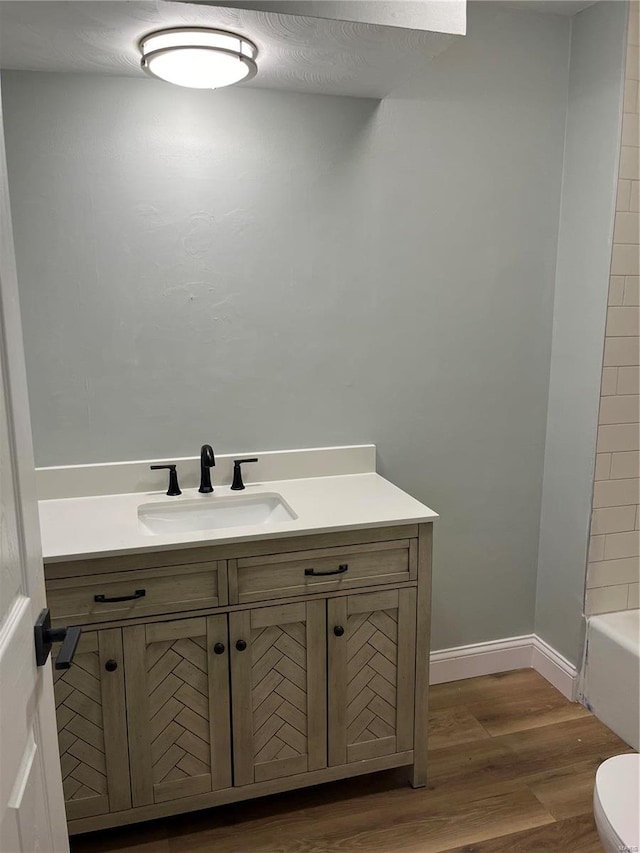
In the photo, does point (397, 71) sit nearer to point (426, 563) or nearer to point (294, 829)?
point (426, 563)

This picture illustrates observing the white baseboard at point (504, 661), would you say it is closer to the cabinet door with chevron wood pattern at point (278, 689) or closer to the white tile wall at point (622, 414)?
the white tile wall at point (622, 414)

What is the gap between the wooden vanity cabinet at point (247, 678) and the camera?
191 centimetres

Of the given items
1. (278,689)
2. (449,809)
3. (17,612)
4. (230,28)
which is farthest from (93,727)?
(230,28)

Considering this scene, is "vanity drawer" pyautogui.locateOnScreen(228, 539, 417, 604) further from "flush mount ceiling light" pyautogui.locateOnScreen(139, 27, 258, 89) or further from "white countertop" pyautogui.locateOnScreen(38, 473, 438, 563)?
"flush mount ceiling light" pyautogui.locateOnScreen(139, 27, 258, 89)

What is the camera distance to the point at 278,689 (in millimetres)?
2076

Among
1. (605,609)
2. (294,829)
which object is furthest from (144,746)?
(605,609)

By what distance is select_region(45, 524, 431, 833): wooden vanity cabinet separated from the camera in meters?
1.91

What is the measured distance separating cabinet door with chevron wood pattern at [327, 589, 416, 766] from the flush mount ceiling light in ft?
5.06

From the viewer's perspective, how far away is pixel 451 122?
8.13 ft

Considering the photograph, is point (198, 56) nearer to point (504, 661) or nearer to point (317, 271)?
point (317, 271)

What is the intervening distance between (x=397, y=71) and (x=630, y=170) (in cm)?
93

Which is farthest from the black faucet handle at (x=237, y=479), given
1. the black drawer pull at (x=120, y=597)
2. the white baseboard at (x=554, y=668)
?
the white baseboard at (x=554, y=668)

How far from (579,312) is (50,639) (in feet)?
7.13

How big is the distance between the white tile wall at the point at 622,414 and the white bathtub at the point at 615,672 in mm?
82
